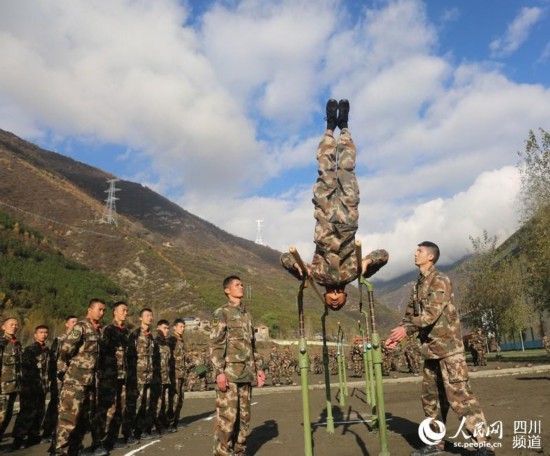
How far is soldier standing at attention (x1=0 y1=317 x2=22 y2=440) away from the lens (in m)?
9.02

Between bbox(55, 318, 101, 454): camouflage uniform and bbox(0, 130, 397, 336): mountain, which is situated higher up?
bbox(0, 130, 397, 336): mountain

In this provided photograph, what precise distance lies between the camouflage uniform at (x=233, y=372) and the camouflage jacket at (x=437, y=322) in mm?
2216

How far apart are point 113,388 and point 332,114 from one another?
6.12 meters

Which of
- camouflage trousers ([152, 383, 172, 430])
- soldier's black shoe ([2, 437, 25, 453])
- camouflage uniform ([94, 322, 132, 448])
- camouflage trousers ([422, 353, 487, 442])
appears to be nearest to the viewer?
camouflage trousers ([422, 353, 487, 442])

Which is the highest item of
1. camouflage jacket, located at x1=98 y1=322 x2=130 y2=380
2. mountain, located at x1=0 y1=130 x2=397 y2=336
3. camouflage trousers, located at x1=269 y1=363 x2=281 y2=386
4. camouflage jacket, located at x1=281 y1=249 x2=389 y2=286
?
mountain, located at x1=0 y1=130 x2=397 y2=336

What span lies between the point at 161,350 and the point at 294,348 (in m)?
41.0

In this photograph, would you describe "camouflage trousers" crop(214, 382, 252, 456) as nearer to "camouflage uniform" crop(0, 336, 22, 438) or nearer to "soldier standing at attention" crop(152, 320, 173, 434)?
"soldier standing at attention" crop(152, 320, 173, 434)

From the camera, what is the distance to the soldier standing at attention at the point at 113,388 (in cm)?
771

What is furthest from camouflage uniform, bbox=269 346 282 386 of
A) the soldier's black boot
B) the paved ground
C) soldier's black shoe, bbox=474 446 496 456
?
soldier's black shoe, bbox=474 446 496 456

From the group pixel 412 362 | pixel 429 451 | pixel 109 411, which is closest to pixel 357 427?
pixel 429 451

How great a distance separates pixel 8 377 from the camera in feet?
29.9

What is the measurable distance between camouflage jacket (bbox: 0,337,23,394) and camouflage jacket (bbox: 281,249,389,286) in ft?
22.7

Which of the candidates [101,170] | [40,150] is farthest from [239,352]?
[101,170]

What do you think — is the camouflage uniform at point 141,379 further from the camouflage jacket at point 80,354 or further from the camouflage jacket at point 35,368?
the camouflage jacket at point 35,368
